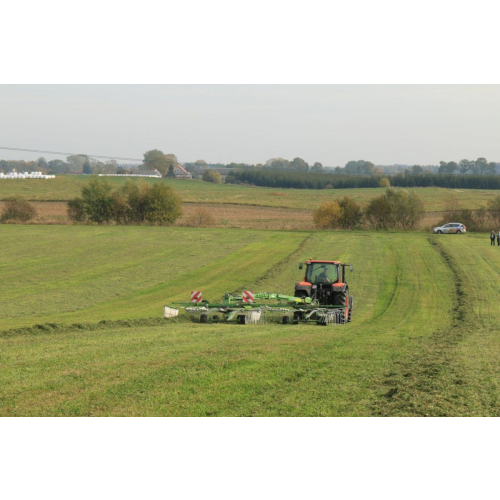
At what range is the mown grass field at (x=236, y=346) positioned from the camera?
33.9 feet

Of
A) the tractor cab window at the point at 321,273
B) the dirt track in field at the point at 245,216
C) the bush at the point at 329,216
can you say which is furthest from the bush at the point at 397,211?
the tractor cab window at the point at 321,273

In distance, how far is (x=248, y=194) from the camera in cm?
12638

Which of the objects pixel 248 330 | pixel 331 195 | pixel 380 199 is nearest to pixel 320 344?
pixel 248 330

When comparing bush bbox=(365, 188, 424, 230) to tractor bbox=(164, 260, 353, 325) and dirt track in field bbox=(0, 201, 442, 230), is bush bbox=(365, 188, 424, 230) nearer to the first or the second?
dirt track in field bbox=(0, 201, 442, 230)

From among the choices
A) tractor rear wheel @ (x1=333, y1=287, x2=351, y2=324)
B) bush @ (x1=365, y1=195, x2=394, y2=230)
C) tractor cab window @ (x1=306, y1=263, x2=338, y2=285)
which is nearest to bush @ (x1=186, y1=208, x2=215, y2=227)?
bush @ (x1=365, y1=195, x2=394, y2=230)

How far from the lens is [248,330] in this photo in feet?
58.3

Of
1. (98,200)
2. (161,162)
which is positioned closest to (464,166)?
(161,162)

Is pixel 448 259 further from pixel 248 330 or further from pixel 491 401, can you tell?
pixel 491 401

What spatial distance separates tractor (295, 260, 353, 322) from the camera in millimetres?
20938

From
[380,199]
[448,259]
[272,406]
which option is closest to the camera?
[272,406]

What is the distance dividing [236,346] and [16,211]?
203ft

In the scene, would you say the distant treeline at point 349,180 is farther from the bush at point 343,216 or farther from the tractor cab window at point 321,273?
the tractor cab window at point 321,273

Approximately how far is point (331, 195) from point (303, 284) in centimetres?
10808

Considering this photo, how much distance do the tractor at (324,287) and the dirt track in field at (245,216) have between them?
4677 cm
